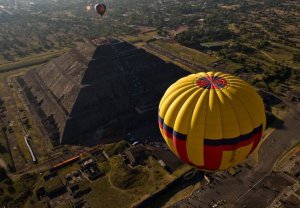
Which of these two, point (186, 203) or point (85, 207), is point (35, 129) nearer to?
point (85, 207)

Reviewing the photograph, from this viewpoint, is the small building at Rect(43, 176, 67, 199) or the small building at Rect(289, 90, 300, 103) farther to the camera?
the small building at Rect(289, 90, 300, 103)

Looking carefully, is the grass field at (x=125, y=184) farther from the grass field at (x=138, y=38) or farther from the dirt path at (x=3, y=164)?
the grass field at (x=138, y=38)

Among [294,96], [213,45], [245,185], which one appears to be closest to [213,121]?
[245,185]

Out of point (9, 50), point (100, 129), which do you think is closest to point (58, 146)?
point (100, 129)

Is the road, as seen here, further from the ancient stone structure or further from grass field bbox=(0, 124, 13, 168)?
grass field bbox=(0, 124, 13, 168)

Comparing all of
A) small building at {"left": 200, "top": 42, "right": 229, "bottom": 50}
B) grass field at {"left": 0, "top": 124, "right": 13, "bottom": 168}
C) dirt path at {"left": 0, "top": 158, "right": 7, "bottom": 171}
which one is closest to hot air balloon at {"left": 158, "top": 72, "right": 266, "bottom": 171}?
dirt path at {"left": 0, "top": 158, "right": 7, "bottom": 171}

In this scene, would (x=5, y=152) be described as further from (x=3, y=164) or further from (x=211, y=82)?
(x=211, y=82)
